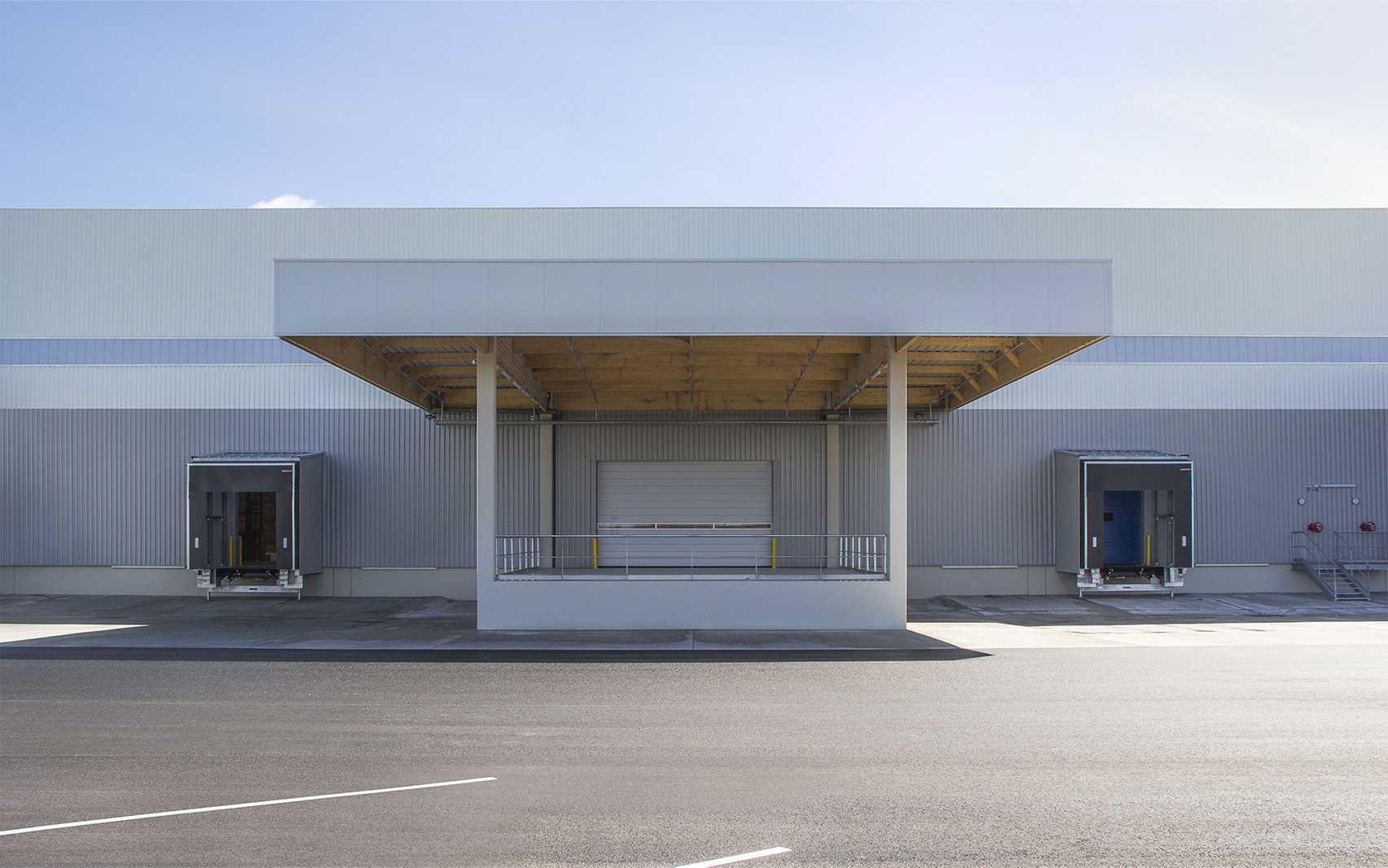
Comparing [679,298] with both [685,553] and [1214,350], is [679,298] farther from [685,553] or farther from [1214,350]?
[1214,350]

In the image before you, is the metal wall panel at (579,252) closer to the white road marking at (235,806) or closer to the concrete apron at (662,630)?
the concrete apron at (662,630)

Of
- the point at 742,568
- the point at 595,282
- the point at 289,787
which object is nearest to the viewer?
the point at 289,787

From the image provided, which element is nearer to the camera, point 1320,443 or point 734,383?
point 734,383

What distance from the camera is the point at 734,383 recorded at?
1728 centimetres

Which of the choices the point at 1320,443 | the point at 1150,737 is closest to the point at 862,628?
the point at 1150,737

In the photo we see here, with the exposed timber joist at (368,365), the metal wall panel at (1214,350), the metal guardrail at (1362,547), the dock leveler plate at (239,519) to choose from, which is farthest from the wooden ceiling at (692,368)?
the metal guardrail at (1362,547)

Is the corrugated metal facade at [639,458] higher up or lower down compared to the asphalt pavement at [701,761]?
higher up

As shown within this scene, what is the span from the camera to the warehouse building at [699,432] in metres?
18.7

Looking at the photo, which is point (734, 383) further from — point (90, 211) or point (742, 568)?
point (90, 211)

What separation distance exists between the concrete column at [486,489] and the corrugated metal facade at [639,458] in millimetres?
5419

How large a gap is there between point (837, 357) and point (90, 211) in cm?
1855

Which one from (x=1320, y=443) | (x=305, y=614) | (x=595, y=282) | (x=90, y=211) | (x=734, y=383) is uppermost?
(x=90, y=211)

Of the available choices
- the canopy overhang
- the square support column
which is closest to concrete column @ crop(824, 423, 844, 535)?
the canopy overhang

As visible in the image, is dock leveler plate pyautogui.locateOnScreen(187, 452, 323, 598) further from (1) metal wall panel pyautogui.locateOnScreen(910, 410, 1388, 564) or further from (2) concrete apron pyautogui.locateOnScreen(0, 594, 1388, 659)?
(1) metal wall panel pyautogui.locateOnScreen(910, 410, 1388, 564)
